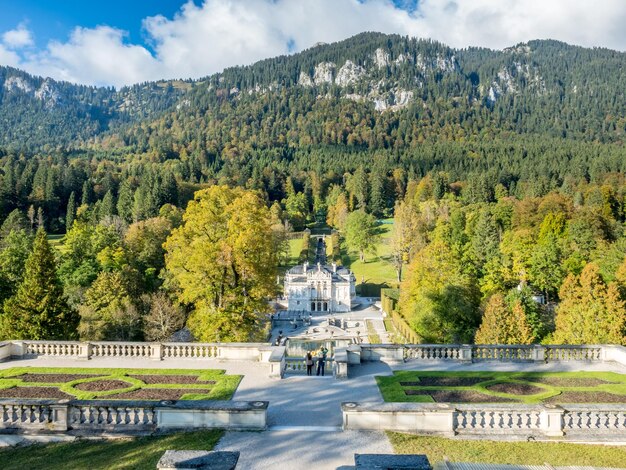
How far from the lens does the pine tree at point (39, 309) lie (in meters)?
31.4

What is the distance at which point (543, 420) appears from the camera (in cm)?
1444

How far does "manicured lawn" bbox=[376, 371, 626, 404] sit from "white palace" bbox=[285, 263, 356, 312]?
69.6 metres

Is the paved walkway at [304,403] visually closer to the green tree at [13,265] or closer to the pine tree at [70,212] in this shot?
the green tree at [13,265]

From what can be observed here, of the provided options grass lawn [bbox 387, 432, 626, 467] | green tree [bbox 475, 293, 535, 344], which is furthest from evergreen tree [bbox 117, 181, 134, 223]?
grass lawn [bbox 387, 432, 626, 467]

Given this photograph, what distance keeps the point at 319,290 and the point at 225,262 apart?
6573 cm

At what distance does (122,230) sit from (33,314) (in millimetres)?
52071

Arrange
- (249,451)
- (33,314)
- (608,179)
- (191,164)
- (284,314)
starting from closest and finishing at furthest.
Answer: (249,451) → (33,314) → (284,314) → (608,179) → (191,164)

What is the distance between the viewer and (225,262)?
90.4ft

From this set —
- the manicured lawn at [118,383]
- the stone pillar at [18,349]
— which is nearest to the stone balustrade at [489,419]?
the manicured lawn at [118,383]

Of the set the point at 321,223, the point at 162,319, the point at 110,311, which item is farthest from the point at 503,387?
the point at 321,223

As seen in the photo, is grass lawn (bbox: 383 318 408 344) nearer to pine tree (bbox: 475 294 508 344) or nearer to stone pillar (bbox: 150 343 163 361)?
pine tree (bbox: 475 294 508 344)

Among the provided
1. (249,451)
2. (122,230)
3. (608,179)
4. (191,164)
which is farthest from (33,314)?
(191,164)

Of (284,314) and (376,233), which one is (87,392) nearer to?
(284,314)

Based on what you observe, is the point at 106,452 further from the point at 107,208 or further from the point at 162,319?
the point at 107,208
